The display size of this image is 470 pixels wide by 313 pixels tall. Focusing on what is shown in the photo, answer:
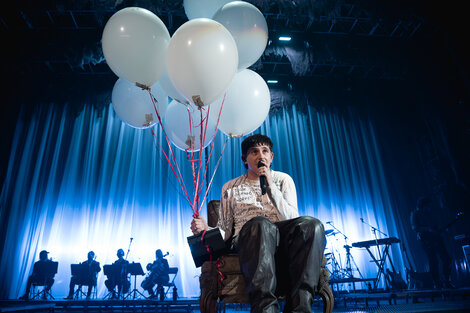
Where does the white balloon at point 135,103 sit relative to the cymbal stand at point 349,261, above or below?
above

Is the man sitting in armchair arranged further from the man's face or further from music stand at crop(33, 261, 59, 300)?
music stand at crop(33, 261, 59, 300)

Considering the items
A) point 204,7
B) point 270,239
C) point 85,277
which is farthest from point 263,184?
point 85,277

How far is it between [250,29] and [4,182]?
20.0 feet

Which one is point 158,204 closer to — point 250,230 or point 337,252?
point 337,252

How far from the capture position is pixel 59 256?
5.37 metres

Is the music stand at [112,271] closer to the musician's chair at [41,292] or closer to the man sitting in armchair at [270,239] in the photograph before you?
the musician's chair at [41,292]

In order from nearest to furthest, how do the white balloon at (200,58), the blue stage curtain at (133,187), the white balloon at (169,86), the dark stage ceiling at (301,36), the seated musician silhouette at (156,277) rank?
the white balloon at (200,58) → the white balloon at (169,86) → the dark stage ceiling at (301,36) → the seated musician silhouette at (156,277) → the blue stage curtain at (133,187)

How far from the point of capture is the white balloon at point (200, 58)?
1443mm

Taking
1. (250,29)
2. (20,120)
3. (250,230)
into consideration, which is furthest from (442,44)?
(20,120)

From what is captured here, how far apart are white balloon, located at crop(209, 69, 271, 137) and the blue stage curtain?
3748 millimetres

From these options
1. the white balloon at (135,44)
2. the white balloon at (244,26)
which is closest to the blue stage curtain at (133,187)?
the white balloon at (244,26)

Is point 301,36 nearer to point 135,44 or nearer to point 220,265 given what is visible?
point 135,44

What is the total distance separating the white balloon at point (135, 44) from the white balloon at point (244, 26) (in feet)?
1.38

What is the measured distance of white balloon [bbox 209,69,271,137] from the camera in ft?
6.15
